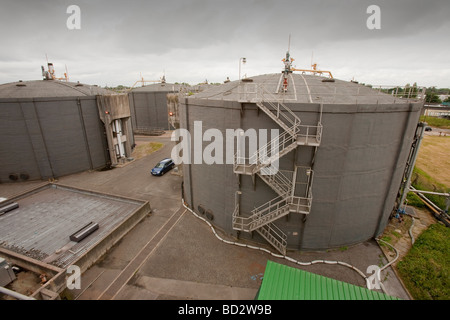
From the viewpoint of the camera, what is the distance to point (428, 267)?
1450 cm

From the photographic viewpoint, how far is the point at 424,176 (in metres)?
28.8

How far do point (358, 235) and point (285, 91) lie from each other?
1201 centimetres

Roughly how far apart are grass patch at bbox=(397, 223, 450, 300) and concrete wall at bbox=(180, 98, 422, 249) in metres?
2.66

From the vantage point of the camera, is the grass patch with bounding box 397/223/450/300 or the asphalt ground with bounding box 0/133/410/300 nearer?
Result: the asphalt ground with bounding box 0/133/410/300

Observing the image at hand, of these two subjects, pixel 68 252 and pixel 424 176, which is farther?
pixel 424 176

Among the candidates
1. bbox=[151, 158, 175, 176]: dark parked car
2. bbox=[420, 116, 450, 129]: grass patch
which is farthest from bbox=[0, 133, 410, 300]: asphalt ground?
bbox=[420, 116, 450, 129]: grass patch

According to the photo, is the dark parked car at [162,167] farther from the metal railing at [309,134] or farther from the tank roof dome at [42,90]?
the metal railing at [309,134]

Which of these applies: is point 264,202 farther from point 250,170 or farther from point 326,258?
point 326,258

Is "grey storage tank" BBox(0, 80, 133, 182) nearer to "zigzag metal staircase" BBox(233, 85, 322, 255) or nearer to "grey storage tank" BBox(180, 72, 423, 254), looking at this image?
"grey storage tank" BBox(180, 72, 423, 254)

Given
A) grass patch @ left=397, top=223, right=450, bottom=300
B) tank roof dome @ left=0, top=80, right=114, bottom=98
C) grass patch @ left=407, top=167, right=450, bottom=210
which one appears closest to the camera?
grass patch @ left=397, top=223, right=450, bottom=300

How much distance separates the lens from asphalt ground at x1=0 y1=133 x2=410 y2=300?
12.8m

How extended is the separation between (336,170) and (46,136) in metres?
32.2
